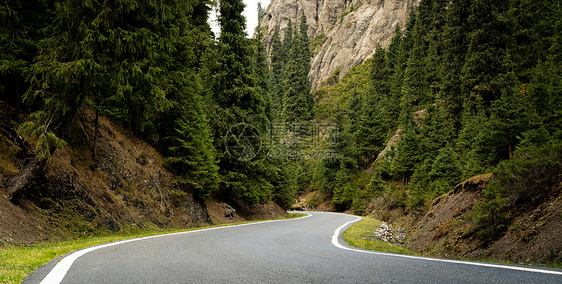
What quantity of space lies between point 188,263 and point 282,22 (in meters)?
140

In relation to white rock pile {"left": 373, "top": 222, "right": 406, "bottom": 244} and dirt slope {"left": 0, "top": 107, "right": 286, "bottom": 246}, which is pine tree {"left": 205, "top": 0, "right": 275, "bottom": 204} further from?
white rock pile {"left": 373, "top": 222, "right": 406, "bottom": 244}

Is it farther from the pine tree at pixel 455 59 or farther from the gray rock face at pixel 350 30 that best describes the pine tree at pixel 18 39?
the gray rock face at pixel 350 30

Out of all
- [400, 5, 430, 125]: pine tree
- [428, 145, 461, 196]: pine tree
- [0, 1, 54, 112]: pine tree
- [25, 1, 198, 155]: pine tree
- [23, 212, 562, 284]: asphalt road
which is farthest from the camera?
[400, 5, 430, 125]: pine tree

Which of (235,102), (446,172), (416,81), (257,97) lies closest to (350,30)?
(416,81)

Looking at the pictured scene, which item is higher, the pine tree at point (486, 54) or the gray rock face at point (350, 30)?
the gray rock face at point (350, 30)

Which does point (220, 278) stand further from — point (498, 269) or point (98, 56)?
point (98, 56)

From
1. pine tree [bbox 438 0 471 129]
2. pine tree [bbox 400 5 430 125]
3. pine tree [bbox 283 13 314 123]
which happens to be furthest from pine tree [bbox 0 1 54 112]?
pine tree [bbox 283 13 314 123]

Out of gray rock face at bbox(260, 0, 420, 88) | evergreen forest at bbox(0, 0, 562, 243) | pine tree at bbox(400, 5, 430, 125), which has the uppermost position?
gray rock face at bbox(260, 0, 420, 88)

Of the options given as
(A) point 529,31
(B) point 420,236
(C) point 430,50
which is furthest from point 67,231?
(C) point 430,50

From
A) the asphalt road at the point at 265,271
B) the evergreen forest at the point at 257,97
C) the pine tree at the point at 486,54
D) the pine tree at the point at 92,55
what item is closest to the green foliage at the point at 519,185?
the evergreen forest at the point at 257,97

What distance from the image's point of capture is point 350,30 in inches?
3509

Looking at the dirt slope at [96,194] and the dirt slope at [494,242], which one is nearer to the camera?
the dirt slope at [494,242]

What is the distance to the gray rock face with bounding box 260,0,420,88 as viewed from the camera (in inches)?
3162

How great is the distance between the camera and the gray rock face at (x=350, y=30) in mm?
80312
